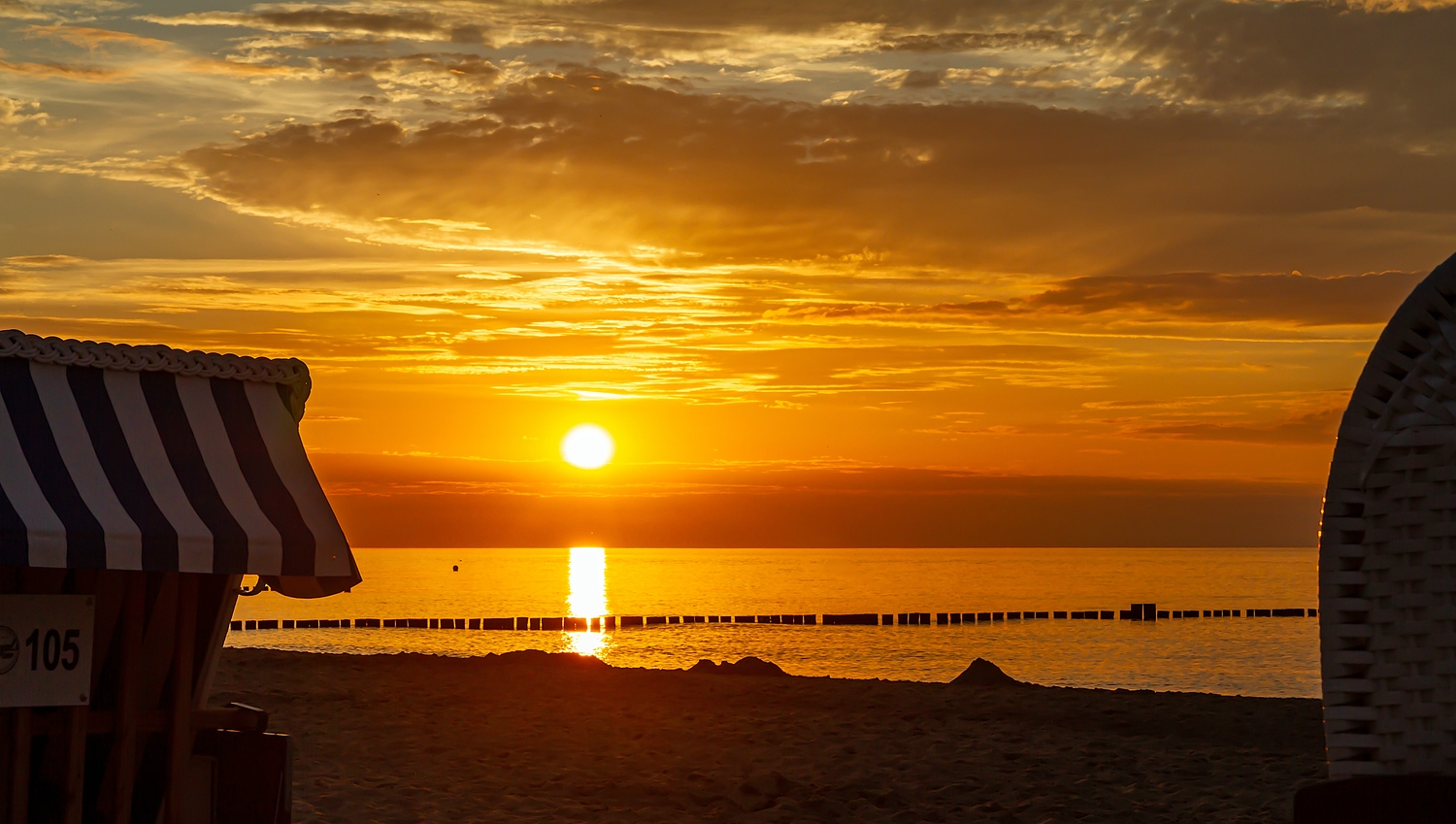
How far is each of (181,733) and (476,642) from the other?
5101 cm

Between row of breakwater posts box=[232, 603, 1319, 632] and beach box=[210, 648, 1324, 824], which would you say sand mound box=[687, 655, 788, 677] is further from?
row of breakwater posts box=[232, 603, 1319, 632]

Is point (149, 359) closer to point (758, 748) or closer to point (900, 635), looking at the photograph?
point (758, 748)

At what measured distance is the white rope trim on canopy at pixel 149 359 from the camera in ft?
22.3

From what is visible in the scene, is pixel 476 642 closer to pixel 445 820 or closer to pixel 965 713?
pixel 965 713

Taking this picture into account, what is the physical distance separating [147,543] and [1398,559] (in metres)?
5.81

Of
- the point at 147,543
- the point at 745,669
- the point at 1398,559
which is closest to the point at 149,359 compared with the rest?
the point at 147,543

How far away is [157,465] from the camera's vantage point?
7.06 m

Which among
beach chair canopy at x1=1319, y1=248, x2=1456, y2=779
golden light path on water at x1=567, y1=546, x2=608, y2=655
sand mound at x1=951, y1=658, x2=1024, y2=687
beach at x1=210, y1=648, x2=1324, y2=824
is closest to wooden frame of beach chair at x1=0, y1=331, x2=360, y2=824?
beach at x1=210, y1=648, x2=1324, y2=824

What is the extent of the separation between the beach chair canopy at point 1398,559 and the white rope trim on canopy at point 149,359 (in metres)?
6.07

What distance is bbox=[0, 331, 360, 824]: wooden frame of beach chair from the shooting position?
6512mm

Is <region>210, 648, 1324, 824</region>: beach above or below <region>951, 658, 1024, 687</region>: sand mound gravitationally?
below

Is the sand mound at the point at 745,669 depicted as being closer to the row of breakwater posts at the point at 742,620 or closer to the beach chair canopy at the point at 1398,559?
the beach chair canopy at the point at 1398,559

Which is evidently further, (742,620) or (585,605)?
(585,605)

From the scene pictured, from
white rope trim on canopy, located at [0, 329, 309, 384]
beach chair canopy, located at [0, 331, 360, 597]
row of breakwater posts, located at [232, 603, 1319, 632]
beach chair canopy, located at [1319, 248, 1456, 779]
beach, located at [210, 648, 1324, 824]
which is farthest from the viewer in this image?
row of breakwater posts, located at [232, 603, 1319, 632]
